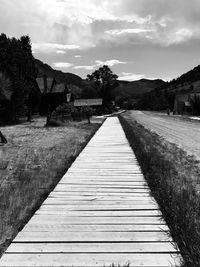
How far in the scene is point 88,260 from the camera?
374 cm

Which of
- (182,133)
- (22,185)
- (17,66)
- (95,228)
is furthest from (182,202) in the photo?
(17,66)

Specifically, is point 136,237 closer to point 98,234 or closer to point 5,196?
point 98,234

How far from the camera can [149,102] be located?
151 metres

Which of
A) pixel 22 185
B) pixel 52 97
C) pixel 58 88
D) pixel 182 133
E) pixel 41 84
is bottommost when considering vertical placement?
pixel 182 133

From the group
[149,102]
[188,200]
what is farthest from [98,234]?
[149,102]

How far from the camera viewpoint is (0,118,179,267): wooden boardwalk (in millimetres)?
3766

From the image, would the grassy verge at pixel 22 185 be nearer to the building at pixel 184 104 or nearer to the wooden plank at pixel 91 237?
the wooden plank at pixel 91 237

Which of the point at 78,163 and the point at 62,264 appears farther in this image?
the point at 78,163

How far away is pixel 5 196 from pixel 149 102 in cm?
14676

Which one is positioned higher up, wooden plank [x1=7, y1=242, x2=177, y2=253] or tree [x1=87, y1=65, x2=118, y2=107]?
tree [x1=87, y1=65, x2=118, y2=107]

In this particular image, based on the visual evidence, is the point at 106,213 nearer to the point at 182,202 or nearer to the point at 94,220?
the point at 94,220

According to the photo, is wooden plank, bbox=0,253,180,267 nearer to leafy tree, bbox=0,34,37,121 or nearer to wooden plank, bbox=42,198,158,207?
wooden plank, bbox=42,198,158,207

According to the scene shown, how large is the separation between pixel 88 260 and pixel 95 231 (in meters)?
0.81

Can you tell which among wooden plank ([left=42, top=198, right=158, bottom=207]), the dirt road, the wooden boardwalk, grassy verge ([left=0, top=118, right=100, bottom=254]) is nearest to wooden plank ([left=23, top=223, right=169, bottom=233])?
the wooden boardwalk
